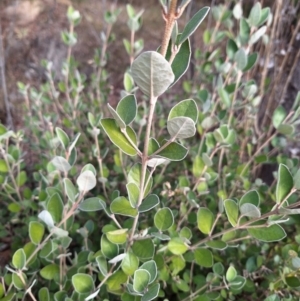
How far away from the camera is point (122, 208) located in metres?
0.53

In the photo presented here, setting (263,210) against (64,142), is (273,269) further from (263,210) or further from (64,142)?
(64,142)

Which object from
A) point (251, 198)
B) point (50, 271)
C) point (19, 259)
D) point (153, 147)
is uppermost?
point (153, 147)

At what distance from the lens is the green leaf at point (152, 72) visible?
0.36 meters

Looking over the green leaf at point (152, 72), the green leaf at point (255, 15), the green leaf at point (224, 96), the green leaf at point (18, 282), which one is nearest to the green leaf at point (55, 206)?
the green leaf at point (18, 282)

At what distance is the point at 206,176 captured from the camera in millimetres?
752

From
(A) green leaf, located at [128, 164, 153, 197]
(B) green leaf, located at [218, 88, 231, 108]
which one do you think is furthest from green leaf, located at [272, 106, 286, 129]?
(A) green leaf, located at [128, 164, 153, 197]

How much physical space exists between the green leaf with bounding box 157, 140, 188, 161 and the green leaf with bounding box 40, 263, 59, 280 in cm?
36

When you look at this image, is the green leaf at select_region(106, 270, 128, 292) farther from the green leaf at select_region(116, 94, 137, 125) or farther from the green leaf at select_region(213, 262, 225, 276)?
the green leaf at select_region(116, 94, 137, 125)

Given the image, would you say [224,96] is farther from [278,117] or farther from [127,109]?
[127,109]

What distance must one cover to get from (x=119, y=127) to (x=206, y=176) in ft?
1.07

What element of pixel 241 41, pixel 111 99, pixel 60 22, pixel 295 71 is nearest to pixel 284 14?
pixel 295 71

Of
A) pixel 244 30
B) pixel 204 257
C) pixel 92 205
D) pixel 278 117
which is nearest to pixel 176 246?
pixel 204 257

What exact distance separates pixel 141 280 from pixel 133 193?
0.39 ft

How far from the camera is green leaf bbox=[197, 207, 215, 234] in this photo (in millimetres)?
639
